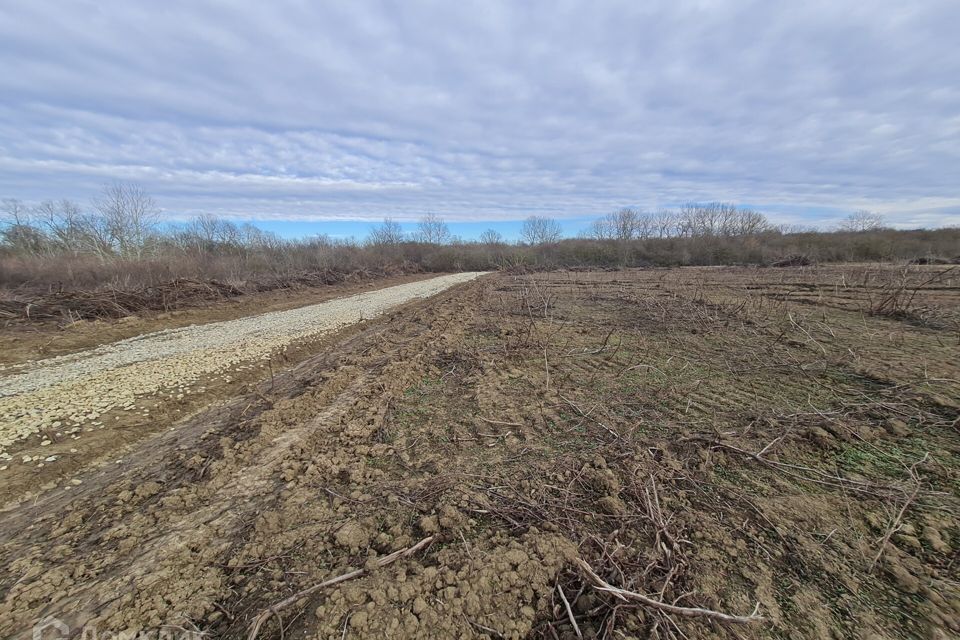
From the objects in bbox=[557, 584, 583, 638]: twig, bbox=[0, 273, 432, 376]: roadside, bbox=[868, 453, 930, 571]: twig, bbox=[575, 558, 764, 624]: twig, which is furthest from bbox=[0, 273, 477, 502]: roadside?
bbox=[868, 453, 930, 571]: twig

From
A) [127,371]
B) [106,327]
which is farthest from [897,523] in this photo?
[106,327]

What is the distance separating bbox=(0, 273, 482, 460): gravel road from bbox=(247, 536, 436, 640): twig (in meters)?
4.49

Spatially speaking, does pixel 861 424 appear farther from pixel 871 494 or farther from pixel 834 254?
pixel 834 254

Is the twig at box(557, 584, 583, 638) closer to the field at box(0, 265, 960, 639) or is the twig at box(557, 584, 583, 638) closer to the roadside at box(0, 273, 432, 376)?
the field at box(0, 265, 960, 639)

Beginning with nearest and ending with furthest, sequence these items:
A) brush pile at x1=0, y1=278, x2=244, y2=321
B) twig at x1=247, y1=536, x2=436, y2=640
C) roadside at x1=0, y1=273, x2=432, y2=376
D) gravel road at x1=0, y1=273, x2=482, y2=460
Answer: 1. twig at x1=247, y1=536, x2=436, y2=640
2. gravel road at x1=0, y1=273, x2=482, y2=460
3. roadside at x1=0, y1=273, x2=432, y2=376
4. brush pile at x1=0, y1=278, x2=244, y2=321

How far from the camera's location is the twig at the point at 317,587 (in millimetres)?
1965

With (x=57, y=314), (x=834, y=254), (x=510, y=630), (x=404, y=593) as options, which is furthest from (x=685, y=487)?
(x=834, y=254)

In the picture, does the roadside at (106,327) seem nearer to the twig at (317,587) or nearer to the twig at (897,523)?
the twig at (317,587)

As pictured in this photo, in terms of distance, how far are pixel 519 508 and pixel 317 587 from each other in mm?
1454

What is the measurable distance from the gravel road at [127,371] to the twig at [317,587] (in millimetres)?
4489

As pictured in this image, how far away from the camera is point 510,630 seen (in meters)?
1.92

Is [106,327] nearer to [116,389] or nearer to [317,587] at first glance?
[116,389]

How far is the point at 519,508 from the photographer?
2.79 metres

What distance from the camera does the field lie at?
203 cm
